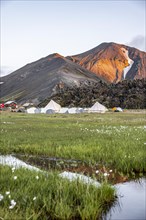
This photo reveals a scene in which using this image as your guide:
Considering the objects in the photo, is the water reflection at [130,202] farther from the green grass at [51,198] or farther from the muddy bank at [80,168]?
the muddy bank at [80,168]

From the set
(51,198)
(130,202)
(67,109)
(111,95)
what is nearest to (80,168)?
(130,202)

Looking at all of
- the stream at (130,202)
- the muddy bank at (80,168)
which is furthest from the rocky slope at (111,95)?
the stream at (130,202)

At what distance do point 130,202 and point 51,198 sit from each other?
2411 mm

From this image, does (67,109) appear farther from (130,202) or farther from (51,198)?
(51,198)

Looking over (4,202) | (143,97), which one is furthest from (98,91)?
(4,202)

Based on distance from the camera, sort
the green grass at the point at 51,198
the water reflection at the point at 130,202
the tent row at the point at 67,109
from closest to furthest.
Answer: the green grass at the point at 51,198, the water reflection at the point at 130,202, the tent row at the point at 67,109

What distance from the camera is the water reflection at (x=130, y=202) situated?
7859 mm

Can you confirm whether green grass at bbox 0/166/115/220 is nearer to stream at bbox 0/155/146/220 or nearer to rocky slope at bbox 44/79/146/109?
stream at bbox 0/155/146/220

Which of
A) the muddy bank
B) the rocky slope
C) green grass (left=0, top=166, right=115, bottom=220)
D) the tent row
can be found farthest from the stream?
the rocky slope

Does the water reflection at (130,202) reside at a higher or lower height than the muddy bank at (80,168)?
lower

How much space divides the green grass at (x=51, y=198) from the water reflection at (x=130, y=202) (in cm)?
32

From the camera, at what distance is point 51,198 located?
8016 millimetres

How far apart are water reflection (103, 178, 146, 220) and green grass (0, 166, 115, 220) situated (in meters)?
0.32

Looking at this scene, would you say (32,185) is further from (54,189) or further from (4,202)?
(4,202)
